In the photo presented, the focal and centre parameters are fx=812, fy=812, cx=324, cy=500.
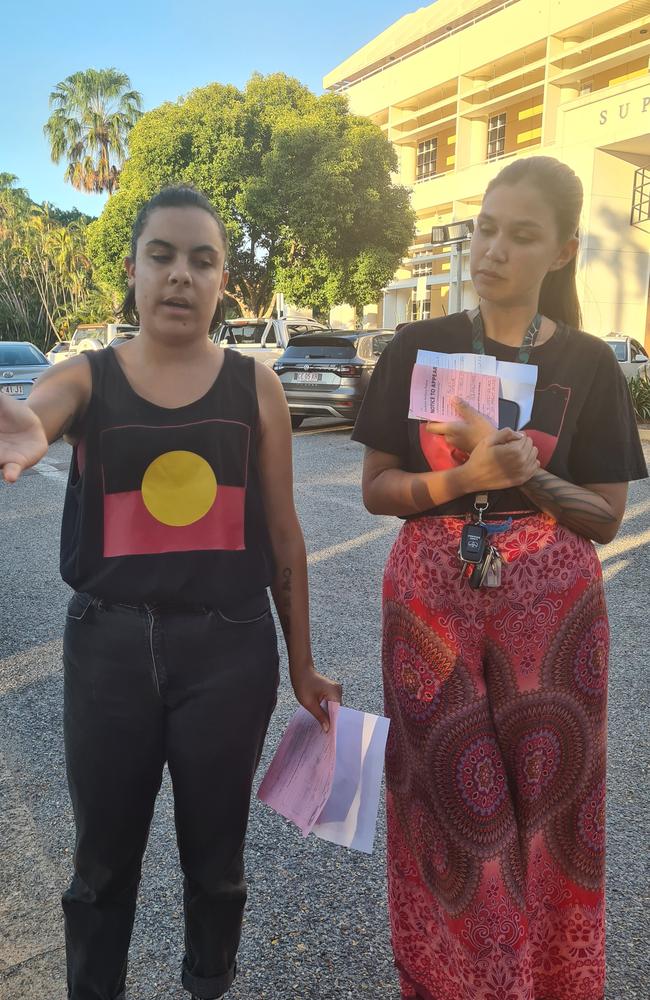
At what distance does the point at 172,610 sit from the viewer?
62.1 inches

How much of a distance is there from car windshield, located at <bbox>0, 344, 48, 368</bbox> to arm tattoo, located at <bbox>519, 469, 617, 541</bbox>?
11.8m

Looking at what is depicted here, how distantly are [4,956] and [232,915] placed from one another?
783mm

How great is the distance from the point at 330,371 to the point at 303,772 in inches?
432

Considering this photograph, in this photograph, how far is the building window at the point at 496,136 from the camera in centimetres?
2789

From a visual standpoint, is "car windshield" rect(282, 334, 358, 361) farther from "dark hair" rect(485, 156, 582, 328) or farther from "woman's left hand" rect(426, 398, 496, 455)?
"woman's left hand" rect(426, 398, 496, 455)

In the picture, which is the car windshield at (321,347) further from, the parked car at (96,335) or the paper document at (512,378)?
the parked car at (96,335)

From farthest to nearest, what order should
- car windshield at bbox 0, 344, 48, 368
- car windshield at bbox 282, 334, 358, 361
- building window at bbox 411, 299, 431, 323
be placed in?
building window at bbox 411, 299, 431, 323 < car windshield at bbox 282, 334, 358, 361 < car windshield at bbox 0, 344, 48, 368

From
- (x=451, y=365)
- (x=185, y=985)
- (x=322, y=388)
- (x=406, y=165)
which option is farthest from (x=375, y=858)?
(x=406, y=165)

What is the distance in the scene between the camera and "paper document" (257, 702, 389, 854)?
1747 millimetres

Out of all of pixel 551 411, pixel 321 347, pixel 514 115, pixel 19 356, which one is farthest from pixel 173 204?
pixel 514 115

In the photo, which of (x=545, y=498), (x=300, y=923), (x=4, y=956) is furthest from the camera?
(x=300, y=923)

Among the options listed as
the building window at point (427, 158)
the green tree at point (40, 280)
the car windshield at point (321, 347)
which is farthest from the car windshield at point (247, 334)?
the green tree at point (40, 280)

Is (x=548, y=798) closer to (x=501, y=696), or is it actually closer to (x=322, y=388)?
(x=501, y=696)

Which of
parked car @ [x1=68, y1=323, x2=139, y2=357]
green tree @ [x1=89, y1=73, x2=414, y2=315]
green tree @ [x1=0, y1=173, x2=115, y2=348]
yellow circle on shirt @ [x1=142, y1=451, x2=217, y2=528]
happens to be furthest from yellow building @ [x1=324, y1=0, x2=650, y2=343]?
green tree @ [x1=0, y1=173, x2=115, y2=348]
